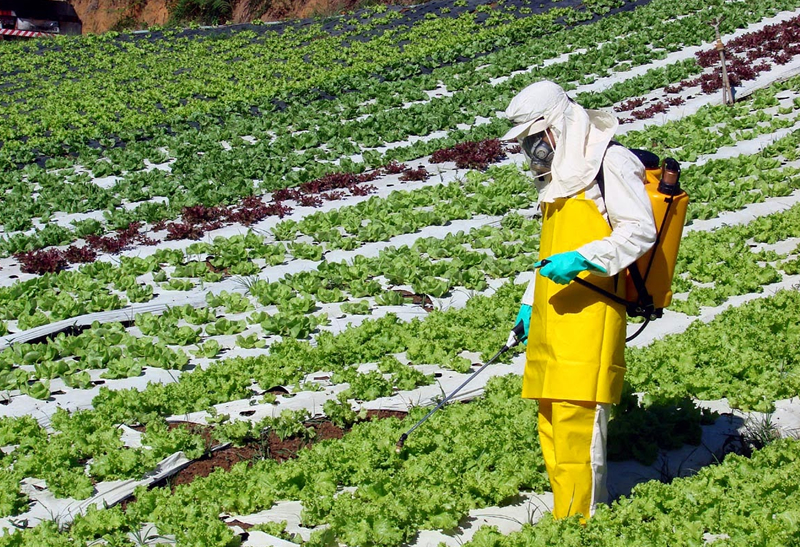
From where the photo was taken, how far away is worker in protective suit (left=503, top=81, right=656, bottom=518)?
4176mm

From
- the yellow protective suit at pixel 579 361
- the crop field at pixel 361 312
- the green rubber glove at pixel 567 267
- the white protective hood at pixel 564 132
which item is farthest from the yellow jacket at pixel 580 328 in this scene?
the crop field at pixel 361 312

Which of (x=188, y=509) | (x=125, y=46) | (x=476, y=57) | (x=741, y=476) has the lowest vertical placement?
(x=741, y=476)

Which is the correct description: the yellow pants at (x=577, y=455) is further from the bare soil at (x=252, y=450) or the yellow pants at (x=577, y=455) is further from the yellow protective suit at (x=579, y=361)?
the bare soil at (x=252, y=450)

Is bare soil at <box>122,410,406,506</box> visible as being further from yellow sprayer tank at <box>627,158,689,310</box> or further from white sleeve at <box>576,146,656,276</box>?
white sleeve at <box>576,146,656,276</box>

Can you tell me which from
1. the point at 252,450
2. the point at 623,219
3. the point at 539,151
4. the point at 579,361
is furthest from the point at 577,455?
the point at 252,450

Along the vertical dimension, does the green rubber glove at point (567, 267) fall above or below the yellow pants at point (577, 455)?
above

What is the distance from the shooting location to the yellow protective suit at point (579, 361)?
14.0ft

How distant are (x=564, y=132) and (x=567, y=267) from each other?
27.7 inches

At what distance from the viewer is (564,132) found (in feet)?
14.0

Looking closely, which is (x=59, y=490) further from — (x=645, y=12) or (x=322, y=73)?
(x=645, y=12)

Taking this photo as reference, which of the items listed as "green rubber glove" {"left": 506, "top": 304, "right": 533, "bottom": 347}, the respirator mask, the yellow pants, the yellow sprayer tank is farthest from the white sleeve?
"green rubber glove" {"left": 506, "top": 304, "right": 533, "bottom": 347}

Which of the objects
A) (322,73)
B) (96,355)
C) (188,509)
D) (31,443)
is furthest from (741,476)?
(322,73)

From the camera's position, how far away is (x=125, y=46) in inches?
1014

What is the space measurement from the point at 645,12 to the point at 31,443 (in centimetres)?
2065
